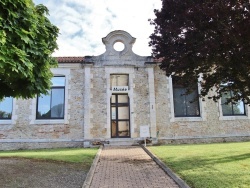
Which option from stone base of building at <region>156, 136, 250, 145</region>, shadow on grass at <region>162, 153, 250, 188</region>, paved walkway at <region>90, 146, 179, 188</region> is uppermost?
stone base of building at <region>156, 136, 250, 145</region>

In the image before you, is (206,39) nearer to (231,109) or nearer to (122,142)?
(122,142)

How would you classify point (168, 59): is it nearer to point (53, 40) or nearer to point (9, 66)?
point (53, 40)

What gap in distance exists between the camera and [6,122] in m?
14.1

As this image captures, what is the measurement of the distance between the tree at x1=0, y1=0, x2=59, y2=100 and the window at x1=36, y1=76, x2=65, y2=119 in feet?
25.1

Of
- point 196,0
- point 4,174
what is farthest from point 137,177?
point 196,0

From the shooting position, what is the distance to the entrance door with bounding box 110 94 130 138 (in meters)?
14.7

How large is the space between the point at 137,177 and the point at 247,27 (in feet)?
14.3

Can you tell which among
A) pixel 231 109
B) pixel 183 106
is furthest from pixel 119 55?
pixel 231 109

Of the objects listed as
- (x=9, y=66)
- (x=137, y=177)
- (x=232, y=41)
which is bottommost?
(x=137, y=177)

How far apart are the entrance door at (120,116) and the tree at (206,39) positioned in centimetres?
653

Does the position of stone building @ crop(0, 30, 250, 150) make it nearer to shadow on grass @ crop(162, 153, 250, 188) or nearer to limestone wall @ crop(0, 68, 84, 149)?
limestone wall @ crop(0, 68, 84, 149)

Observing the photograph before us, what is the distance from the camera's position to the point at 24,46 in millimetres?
5121

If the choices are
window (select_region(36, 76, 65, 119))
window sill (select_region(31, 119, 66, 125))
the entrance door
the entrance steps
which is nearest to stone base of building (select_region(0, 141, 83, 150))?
window sill (select_region(31, 119, 66, 125))

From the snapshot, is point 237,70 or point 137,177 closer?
point 137,177
